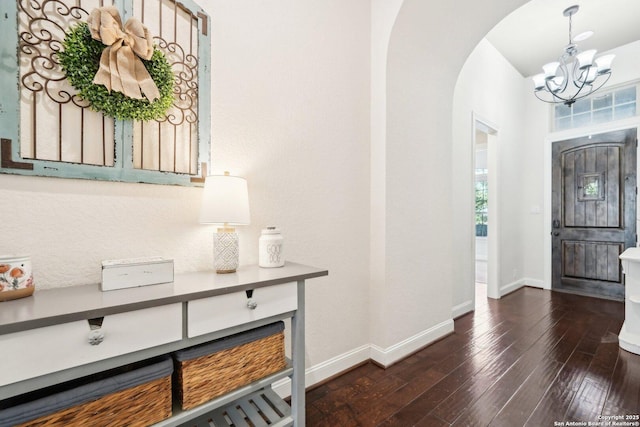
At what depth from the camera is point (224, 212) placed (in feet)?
4.15

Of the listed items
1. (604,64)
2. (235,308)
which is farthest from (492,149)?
(235,308)

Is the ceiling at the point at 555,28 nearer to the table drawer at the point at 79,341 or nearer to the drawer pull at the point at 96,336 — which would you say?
the table drawer at the point at 79,341

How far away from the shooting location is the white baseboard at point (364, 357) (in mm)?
1843

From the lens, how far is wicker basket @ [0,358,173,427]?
0.79 metres

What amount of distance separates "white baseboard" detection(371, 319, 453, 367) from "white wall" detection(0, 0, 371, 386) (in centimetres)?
17

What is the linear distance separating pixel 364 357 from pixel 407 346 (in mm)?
377

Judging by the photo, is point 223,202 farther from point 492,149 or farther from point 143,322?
point 492,149

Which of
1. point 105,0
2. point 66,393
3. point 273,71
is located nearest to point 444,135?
point 273,71

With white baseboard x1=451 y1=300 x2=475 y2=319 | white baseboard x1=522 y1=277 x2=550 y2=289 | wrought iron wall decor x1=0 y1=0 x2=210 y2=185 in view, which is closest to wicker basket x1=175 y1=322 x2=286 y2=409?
wrought iron wall decor x1=0 y1=0 x2=210 y2=185

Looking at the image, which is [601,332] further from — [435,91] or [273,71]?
[273,71]

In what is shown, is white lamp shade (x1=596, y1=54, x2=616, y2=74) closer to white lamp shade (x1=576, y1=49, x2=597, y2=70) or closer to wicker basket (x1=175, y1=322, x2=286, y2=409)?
white lamp shade (x1=576, y1=49, x2=597, y2=70)

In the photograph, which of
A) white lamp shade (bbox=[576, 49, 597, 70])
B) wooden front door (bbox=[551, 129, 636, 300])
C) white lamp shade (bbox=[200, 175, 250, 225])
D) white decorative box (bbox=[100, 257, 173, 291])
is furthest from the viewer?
wooden front door (bbox=[551, 129, 636, 300])

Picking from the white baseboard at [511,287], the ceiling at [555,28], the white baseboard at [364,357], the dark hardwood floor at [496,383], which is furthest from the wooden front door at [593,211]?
the white baseboard at [364,357]

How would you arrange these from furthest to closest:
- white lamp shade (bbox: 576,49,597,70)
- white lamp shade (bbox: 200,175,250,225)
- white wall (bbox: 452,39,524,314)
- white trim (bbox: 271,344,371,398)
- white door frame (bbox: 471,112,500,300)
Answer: white door frame (bbox: 471,112,500,300), white wall (bbox: 452,39,524,314), white lamp shade (bbox: 576,49,597,70), white trim (bbox: 271,344,371,398), white lamp shade (bbox: 200,175,250,225)
